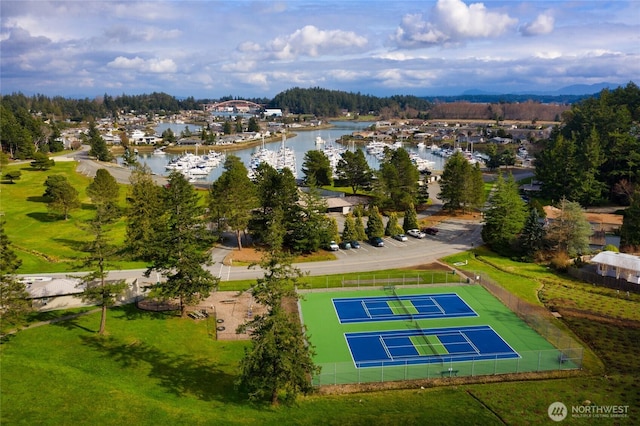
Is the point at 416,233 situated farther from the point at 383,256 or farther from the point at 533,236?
the point at 533,236

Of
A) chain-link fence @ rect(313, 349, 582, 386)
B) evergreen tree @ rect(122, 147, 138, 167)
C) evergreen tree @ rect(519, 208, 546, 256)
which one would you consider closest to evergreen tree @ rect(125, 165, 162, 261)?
chain-link fence @ rect(313, 349, 582, 386)

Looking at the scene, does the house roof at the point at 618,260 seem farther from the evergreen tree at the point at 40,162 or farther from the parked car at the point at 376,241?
the evergreen tree at the point at 40,162

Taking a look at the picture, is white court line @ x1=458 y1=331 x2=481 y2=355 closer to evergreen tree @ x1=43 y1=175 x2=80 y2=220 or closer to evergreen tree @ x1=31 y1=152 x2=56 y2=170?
evergreen tree @ x1=43 y1=175 x2=80 y2=220

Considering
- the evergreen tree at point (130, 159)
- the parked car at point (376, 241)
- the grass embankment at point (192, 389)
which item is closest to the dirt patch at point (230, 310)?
the grass embankment at point (192, 389)

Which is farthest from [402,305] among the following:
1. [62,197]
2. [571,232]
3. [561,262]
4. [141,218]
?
[62,197]

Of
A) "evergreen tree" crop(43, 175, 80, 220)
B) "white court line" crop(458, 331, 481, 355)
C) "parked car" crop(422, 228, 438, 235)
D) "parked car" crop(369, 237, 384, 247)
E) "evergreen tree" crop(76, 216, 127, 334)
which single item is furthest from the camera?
"evergreen tree" crop(43, 175, 80, 220)
